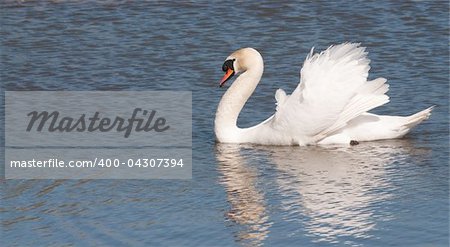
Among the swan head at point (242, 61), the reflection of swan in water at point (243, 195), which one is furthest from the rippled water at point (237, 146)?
Result: the swan head at point (242, 61)

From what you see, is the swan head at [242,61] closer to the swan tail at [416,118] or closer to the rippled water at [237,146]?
the rippled water at [237,146]

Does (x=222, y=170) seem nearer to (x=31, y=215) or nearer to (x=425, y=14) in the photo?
(x=31, y=215)

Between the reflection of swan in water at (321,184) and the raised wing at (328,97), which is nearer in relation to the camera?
the reflection of swan in water at (321,184)

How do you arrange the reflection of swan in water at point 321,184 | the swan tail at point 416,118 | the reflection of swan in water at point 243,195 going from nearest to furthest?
the reflection of swan in water at point 243,195, the reflection of swan in water at point 321,184, the swan tail at point 416,118

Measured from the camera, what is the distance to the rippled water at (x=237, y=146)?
852 cm

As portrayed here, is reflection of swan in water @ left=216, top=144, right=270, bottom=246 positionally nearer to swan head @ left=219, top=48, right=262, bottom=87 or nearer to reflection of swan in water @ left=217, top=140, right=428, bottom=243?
reflection of swan in water @ left=217, top=140, right=428, bottom=243

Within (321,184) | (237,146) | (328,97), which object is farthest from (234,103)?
(321,184)

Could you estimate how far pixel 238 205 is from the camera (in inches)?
362

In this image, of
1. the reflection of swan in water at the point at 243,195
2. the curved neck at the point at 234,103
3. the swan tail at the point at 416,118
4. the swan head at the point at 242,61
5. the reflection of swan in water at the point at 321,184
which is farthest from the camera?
the swan head at the point at 242,61

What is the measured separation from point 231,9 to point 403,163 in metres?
6.30

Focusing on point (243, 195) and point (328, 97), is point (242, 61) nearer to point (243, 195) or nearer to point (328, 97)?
point (328, 97)

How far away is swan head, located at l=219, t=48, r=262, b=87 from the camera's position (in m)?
11.8

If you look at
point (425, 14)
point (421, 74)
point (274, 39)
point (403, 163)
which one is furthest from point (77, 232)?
point (425, 14)

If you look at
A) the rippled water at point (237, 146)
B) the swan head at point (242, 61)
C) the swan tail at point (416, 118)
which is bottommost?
the rippled water at point (237, 146)
